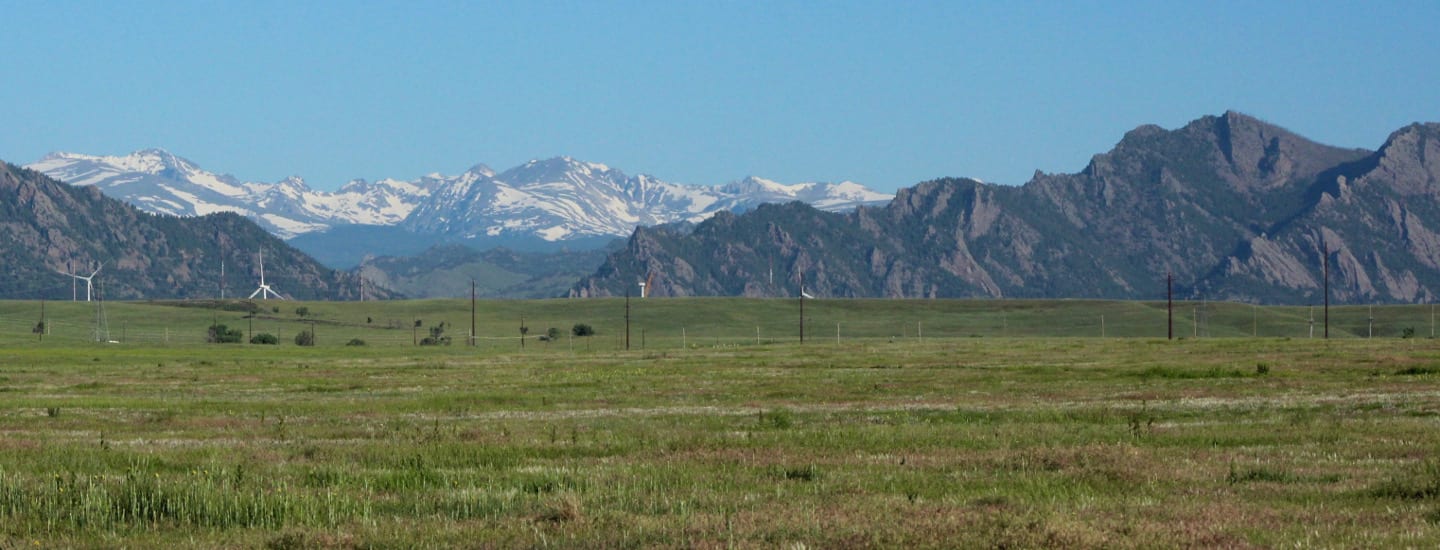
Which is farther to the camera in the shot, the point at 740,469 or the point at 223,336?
the point at 223,336

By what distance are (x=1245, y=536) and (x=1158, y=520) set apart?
1.31 meters

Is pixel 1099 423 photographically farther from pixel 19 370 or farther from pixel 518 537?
pixel 19 370

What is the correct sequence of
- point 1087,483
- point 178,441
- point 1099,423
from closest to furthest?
point 1087,483 → point 178,441 → point 1099,423

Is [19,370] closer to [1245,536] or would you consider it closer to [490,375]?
[490,375]

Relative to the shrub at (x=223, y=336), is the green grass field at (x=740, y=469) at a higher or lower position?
higher

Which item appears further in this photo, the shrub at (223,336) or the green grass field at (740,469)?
the shrub at (223,336)

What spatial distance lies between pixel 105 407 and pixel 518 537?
33.0 meters

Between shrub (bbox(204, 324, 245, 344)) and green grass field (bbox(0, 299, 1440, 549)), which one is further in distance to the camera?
shrub (bbox(204, 324, 245, 344))

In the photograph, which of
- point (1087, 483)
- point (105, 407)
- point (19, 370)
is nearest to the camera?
point (1087, 483)

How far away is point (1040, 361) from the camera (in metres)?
90.2

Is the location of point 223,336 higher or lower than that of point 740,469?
lower

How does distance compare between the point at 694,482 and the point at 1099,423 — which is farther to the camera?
the point at 1099,423

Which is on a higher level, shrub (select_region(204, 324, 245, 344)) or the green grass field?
the green grass field

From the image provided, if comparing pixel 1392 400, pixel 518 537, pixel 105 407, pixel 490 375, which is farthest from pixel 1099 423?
pixel 490 375
